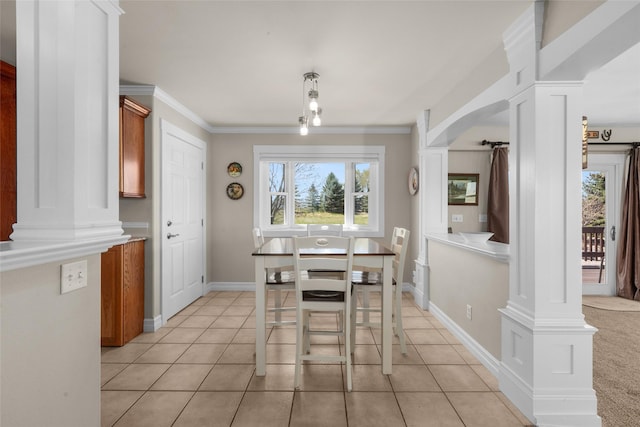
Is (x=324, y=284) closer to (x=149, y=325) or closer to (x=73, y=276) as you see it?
(x=73, y=276)

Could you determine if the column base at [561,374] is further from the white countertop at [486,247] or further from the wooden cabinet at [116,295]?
the wooden cabinet at [116,295]

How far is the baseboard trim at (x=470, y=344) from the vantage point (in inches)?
101

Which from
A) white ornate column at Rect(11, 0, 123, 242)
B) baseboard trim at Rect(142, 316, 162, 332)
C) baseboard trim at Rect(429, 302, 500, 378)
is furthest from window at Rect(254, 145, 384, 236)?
white ornate column at Rect(11, 0, 123, 242)

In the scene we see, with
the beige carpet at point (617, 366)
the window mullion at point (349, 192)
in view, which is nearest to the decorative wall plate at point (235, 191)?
the window mullion at point (349, 192)

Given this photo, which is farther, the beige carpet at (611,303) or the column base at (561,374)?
the beige carpet at (611,303)

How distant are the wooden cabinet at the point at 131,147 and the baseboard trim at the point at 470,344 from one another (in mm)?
3381

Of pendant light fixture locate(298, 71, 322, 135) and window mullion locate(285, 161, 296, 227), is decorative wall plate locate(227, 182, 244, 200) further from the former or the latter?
pendant light fixture locate(298, 71, 322, 135)

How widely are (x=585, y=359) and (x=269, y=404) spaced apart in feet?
6.27

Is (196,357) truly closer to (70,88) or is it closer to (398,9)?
(70,88)

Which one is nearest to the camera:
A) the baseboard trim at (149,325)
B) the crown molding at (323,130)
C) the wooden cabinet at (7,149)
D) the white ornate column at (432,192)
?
→ the wooden cabinet at (7,149)

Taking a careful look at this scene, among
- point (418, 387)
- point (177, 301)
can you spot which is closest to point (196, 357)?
point (177, 301)

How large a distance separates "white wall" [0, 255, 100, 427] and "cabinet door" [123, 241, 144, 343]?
6.00 ft

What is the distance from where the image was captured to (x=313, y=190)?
5355mm

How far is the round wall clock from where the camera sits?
4672 millimetres
